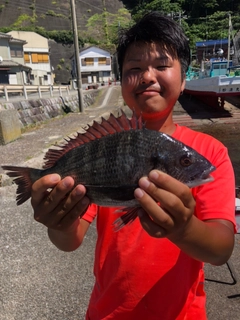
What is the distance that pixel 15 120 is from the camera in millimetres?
10680

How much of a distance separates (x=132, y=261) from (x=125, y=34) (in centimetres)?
164

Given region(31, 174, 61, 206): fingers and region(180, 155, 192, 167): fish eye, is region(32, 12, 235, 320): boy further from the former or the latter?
region(180, 155, 192, 167): fish eye

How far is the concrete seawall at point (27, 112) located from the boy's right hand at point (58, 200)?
9040 mm

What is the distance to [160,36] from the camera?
6.45 feet

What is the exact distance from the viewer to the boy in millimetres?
1491

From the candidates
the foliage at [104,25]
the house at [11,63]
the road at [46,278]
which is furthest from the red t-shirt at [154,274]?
the foliage at [104,25]

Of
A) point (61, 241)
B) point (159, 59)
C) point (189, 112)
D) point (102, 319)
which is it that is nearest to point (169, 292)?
point (102, 319)

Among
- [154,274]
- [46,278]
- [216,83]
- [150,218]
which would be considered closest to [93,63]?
[216,83]

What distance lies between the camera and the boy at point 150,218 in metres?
1.49

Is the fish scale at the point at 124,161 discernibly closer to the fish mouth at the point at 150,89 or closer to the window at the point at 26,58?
the fish mouth at the point at 150,89

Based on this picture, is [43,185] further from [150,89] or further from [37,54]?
[37,54]

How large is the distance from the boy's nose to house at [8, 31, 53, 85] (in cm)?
6097

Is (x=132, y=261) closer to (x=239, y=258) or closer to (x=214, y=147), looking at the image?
(x=214, y=147)

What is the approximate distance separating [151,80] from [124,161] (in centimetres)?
66
